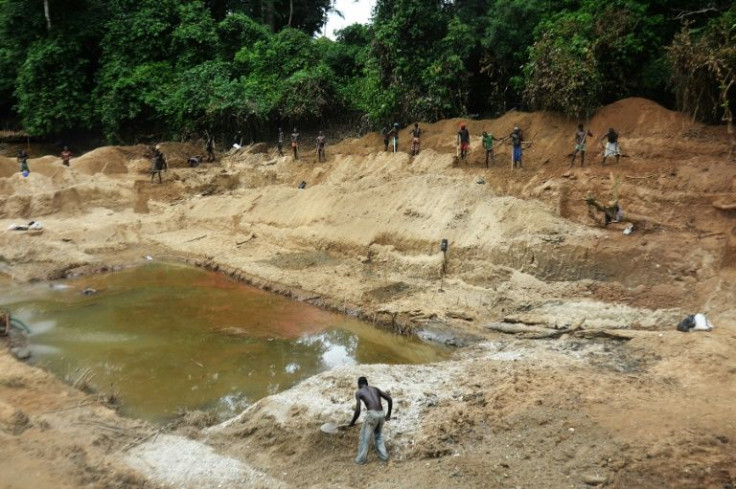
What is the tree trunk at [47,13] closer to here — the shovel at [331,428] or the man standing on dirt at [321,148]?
the man standing on dirt at [321,148]

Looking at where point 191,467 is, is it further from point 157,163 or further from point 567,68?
point 157,163

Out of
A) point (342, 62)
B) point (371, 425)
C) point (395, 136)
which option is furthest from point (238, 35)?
point (371, 425)

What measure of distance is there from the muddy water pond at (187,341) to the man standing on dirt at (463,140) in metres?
7.60

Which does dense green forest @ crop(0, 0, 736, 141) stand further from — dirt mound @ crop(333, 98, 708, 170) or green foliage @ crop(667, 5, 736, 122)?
dirt mound @ crop(333, 98, 708, 170)

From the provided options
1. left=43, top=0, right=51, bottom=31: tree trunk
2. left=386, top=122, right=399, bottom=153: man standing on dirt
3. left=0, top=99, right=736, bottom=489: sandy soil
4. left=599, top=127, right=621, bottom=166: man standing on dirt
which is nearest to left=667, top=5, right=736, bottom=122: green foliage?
left=0, top=99, right=736, bottom=489: sandy soil

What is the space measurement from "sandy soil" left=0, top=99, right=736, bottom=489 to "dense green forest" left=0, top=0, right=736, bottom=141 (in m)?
1.35

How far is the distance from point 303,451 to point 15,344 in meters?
7.81

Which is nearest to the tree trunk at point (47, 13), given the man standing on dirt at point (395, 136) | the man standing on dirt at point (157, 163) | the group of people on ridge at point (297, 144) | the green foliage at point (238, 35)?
the green foliage at point (238, 35)

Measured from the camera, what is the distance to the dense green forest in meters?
16.5

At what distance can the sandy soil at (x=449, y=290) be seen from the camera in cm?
730

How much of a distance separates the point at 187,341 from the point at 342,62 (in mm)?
18475

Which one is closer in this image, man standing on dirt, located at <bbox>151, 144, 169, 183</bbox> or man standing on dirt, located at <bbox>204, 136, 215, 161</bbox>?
man standing on dirt, located at <bbox>151, 144, 169, 183</bbox>

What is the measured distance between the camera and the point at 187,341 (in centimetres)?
1252

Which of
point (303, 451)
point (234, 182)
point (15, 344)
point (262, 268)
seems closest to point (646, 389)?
point (303, 451)
